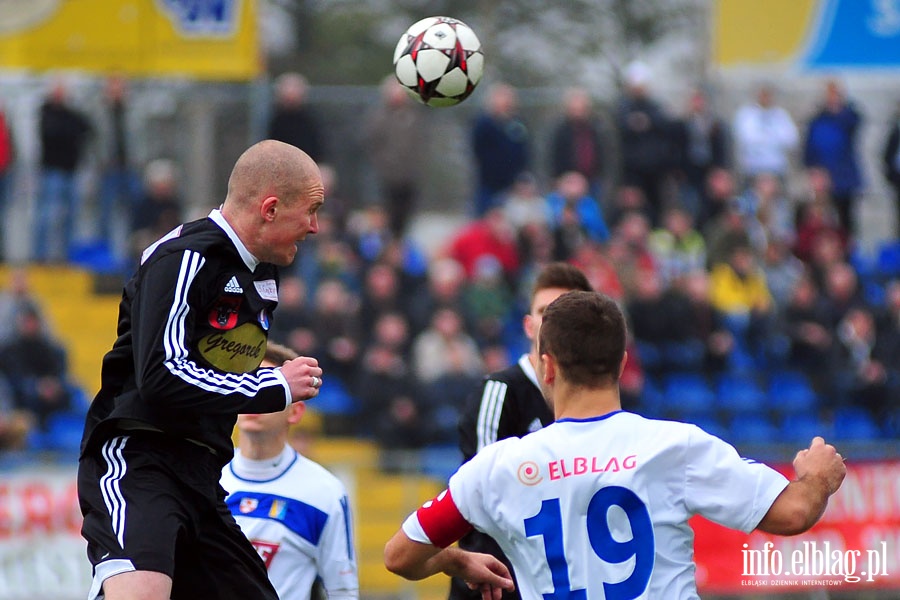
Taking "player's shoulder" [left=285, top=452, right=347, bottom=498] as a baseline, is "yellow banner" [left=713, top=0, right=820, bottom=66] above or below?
above

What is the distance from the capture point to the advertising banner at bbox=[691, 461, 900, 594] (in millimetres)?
12023

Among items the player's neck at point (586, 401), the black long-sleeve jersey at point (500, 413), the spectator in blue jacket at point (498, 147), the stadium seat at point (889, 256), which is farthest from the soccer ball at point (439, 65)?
the stadium seat at point (889, 256)

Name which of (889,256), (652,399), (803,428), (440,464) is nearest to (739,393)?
(803,428)

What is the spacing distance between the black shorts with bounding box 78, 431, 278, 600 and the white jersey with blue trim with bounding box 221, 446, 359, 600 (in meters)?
0.75

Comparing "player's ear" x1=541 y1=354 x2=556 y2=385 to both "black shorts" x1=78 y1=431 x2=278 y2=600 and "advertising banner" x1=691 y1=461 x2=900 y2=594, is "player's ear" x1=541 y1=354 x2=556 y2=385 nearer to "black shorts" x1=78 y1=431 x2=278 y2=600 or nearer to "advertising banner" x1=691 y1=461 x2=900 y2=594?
"black shorts" x1=78 y1=431 x2=278 y2=600

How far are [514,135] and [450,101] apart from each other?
9.64 metres

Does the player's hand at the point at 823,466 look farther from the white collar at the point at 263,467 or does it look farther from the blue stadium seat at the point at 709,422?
the blue stadium seat at the point at 709,422

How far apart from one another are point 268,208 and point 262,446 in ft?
5.07

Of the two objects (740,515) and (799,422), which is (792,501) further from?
(799,422)

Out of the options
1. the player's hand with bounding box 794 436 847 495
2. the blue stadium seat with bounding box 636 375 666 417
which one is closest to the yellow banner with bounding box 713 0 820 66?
the blue stadium seat with bounding box 636 375 666 417

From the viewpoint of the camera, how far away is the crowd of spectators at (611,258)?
47.5 ft

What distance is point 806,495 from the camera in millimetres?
3871

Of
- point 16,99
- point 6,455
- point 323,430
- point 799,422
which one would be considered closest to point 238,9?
point 16,99

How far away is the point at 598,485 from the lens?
3.94 metres
